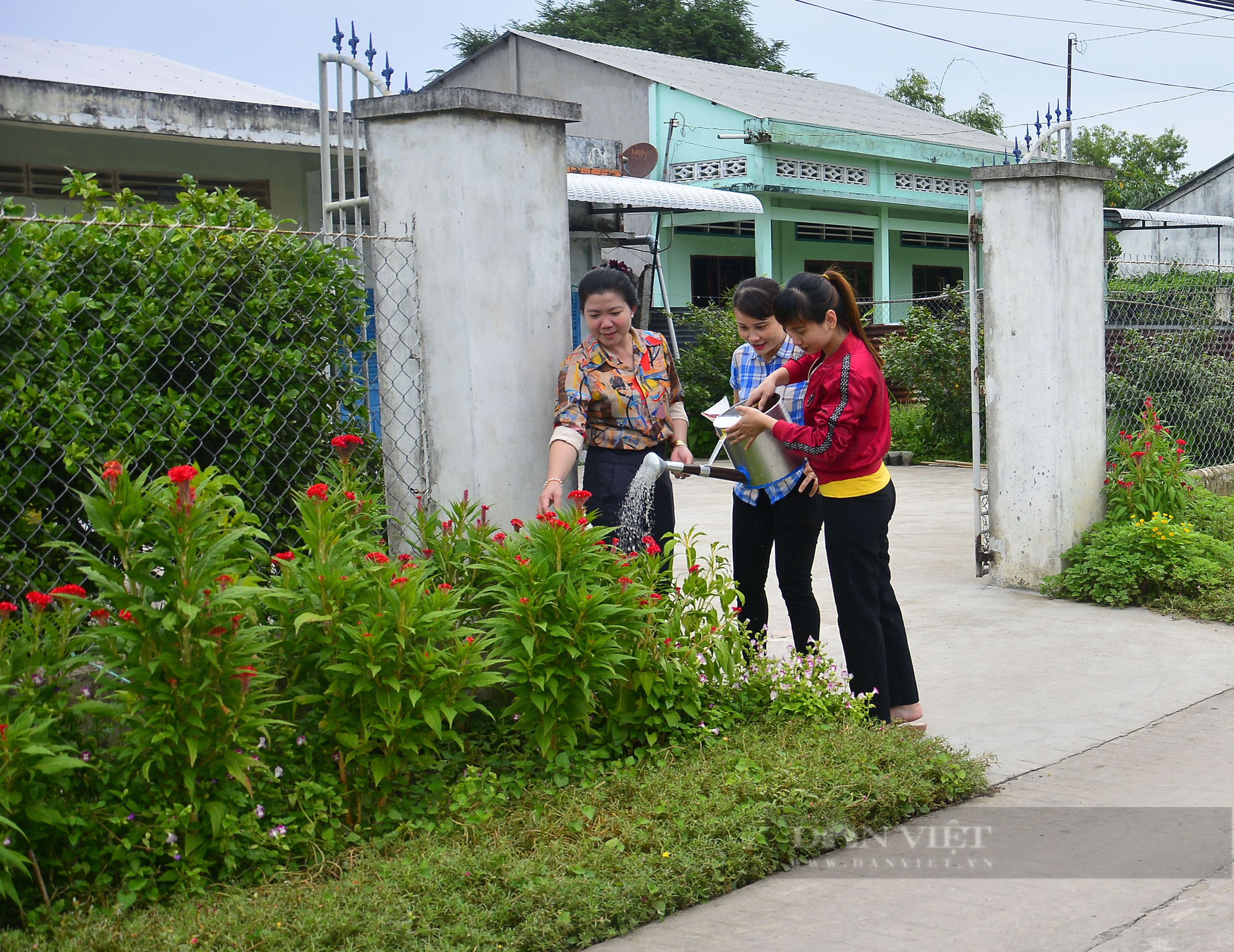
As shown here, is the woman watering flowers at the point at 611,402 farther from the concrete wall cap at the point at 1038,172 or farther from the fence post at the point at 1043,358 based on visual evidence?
the concrete wall cap at the point at 1038,172

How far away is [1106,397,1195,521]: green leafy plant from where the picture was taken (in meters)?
7.06

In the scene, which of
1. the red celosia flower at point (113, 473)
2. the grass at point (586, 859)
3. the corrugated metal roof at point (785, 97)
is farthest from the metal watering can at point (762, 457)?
the corrugated metal roof at point (785, 97)

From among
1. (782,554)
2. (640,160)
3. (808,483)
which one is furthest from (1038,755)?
(640,160)

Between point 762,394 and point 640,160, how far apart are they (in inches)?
479

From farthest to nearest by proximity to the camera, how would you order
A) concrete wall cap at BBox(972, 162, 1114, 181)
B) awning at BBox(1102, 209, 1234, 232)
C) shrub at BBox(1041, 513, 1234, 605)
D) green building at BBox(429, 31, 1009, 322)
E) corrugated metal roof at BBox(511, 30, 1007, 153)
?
1. corrugated metal roof at BBox(511, 30, 1007, 153)
2. green building at BBox(429, 31, 1009, 322)
3. awning at BBox(1102, 209, 1234, 232)
4. concrete wall cap at BBox(972, 162, 1114, 181)
5. shrub at BBox(1041, 513, 1234, 605)

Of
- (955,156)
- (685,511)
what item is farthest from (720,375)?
(955,156)

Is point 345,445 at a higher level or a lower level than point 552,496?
higher

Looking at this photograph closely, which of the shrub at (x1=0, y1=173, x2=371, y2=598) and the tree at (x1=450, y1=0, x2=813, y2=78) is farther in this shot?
the tree at (x1=450, y1=0, x2=813, y2=78)

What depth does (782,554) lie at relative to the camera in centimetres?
470

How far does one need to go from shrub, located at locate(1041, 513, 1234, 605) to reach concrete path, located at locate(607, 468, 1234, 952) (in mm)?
141

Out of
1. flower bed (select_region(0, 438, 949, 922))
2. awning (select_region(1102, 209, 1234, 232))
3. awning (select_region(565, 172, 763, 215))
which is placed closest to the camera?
flower bed (select_region(0, 438, 949, 922))

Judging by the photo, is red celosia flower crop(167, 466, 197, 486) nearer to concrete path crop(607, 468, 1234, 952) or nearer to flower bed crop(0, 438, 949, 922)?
flower bed crop(0, 438, 949, 922)

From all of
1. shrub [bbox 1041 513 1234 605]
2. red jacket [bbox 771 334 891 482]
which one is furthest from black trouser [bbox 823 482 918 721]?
shrub [bbox 1041 513 1234 605]

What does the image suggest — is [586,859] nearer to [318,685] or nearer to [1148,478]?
[318,685]
